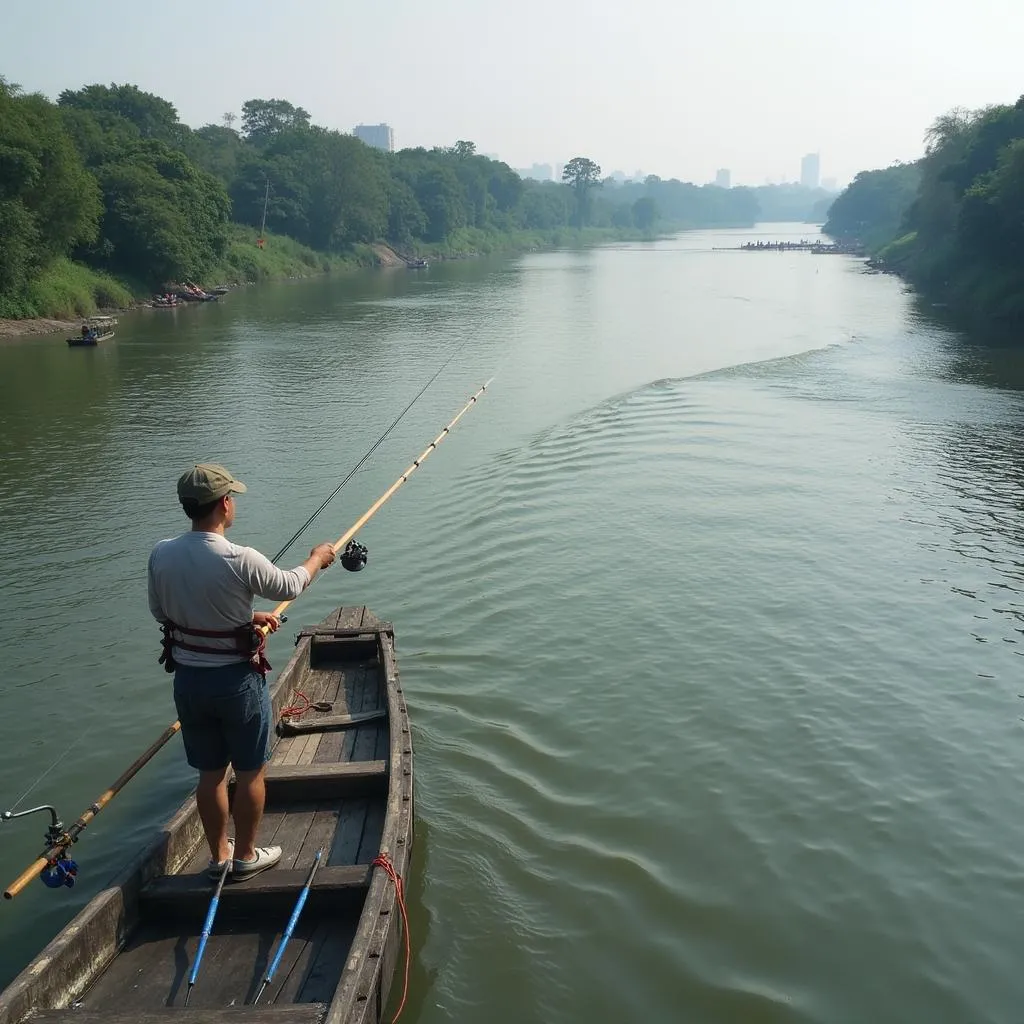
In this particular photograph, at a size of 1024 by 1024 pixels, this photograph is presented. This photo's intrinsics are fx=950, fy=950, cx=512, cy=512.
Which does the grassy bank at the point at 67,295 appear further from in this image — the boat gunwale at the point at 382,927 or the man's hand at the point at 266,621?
the man's hand at the point at 266,621

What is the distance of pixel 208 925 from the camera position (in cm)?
530

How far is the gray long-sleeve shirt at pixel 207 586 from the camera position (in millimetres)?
5258

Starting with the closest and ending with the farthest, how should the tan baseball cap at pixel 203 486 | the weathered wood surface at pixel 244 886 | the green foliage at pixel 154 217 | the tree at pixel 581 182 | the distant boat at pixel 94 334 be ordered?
the tan baseball cap at pixel 203 486
the weathered wood surface at pixel 244 886
the distant boat at pixel 94 334
the green foliage at pixel 154 217
the tree at pixel 581 182

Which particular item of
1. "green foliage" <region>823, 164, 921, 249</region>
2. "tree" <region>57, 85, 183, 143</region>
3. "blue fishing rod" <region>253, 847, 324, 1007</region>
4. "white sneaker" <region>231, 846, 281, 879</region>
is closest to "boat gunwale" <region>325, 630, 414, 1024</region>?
"blue fishing rod" <region>253, 847, 324, 1007</region>

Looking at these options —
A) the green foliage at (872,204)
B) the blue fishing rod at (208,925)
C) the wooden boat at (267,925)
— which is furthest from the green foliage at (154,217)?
the green foliage at (872,204)

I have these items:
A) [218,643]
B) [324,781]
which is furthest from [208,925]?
[324,781]

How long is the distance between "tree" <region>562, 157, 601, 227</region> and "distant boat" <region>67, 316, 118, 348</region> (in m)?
156

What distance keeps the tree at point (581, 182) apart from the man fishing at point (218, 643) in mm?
188265

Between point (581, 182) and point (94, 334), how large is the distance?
165620 mm

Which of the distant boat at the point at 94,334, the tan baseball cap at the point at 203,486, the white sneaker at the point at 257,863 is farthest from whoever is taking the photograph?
the distant boat at the point at 94,334

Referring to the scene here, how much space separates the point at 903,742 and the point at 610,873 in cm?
344

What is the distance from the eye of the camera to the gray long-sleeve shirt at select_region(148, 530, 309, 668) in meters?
5.26

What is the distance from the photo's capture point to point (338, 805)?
6953 millimetres

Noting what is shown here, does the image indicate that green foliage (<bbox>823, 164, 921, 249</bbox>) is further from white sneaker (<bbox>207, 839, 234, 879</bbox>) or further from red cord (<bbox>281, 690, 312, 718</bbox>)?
white sneaker (<bbox>207, 839, 234, 879</bbox>)
